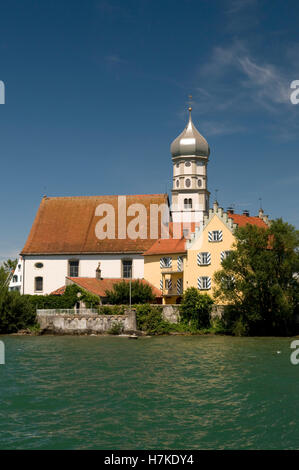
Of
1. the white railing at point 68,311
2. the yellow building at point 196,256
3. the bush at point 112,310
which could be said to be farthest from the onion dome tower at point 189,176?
the white railing at point 68,311

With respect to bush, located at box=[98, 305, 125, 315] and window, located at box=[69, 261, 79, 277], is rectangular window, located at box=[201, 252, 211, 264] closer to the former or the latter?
bush, located at box=[98, 305, 125, 315]

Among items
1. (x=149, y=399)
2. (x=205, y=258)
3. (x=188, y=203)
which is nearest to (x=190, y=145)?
(x=188, y=203)

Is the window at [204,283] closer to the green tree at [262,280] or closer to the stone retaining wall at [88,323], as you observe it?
the green tree at [262,280]

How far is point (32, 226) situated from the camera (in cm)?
7000

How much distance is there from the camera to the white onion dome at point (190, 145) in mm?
72312

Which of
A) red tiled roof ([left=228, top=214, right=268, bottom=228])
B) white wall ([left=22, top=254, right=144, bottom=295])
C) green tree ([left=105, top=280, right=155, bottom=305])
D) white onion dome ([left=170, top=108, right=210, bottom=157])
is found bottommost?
green tree ([left=105, top=280, right=155, bottom=305])

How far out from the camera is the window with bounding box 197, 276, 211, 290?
53.5 m

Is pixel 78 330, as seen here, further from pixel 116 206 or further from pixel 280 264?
pixel 116 206

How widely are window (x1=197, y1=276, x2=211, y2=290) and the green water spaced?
15750 mm

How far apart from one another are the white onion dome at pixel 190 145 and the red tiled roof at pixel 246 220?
1577 centimetres

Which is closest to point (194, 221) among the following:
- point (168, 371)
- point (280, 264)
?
point (280, 264)

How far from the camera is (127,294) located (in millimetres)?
54219

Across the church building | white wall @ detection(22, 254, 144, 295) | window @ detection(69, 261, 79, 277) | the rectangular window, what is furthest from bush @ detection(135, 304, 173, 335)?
window @ detection(69, 261, 79, 277)
